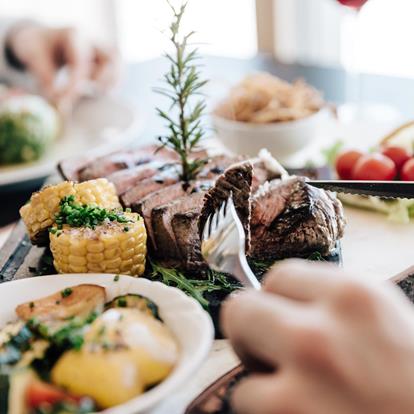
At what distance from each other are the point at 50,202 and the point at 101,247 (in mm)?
244

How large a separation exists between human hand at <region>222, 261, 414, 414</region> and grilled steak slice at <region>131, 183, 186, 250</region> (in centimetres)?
75

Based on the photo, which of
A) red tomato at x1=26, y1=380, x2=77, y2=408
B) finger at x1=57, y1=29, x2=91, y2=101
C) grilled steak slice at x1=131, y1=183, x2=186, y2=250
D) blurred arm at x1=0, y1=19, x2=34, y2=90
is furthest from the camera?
blurred arm at x1=0, y1=19, x2=34, y2=90

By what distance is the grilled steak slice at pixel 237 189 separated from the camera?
158 centimetres

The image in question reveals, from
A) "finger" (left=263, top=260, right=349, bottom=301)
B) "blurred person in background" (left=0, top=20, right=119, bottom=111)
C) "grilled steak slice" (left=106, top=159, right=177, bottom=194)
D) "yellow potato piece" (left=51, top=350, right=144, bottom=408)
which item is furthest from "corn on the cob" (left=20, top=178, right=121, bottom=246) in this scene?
"blurred person in background" (left=0, top=20, right=119, bottom=111)

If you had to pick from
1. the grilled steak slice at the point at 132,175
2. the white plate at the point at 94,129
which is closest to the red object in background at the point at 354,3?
the white plate at the point at 94,129

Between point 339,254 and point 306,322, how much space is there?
796 mm

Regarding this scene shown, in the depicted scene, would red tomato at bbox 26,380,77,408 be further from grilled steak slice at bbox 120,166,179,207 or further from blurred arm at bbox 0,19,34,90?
blurred arm at bbox 0,19,34,90

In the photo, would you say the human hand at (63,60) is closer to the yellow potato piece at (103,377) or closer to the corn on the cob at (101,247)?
the corn on the cob at (101,247)

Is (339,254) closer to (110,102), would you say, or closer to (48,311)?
(48,311)

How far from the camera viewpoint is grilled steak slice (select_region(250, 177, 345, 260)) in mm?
1682

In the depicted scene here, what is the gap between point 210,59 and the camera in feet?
12.9

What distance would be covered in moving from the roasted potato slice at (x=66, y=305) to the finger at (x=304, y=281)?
43 cm

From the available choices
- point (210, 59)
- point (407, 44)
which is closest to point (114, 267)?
point (210, 59)

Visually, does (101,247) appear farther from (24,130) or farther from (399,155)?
(24,130)
